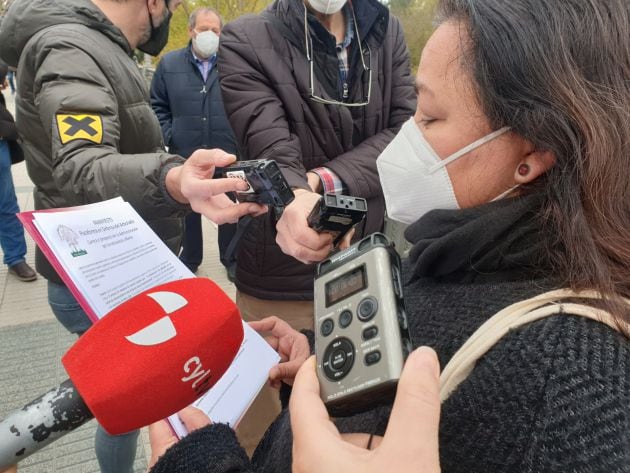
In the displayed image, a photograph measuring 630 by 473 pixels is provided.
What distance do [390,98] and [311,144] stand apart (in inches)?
18.0

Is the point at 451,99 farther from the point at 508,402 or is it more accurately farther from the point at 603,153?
the point at 508,402

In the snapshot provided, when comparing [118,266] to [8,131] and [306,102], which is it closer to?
[306,102]

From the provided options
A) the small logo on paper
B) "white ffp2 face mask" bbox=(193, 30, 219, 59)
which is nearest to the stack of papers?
the small logo on paper

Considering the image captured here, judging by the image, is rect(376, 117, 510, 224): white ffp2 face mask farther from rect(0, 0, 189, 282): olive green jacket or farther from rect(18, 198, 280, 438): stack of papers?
rect(0, 0, 189, 282): olive green jacket

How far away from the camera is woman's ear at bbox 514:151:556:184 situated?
985mm

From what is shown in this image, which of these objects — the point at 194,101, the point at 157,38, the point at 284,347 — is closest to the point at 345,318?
the point at 284,347

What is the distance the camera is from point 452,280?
1058mm

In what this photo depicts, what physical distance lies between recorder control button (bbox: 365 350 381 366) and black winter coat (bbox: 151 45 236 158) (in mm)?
3923

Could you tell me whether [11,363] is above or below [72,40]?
below

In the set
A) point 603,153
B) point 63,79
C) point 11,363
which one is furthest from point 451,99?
point 11,363

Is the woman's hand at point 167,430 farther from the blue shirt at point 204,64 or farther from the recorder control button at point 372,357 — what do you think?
the blue shirt at point 204,64

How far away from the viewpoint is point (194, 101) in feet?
14.5

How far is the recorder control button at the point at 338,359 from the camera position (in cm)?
72

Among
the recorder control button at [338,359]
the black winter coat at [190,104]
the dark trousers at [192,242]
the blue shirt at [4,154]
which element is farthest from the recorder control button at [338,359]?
the blue shirt at [4,154]
